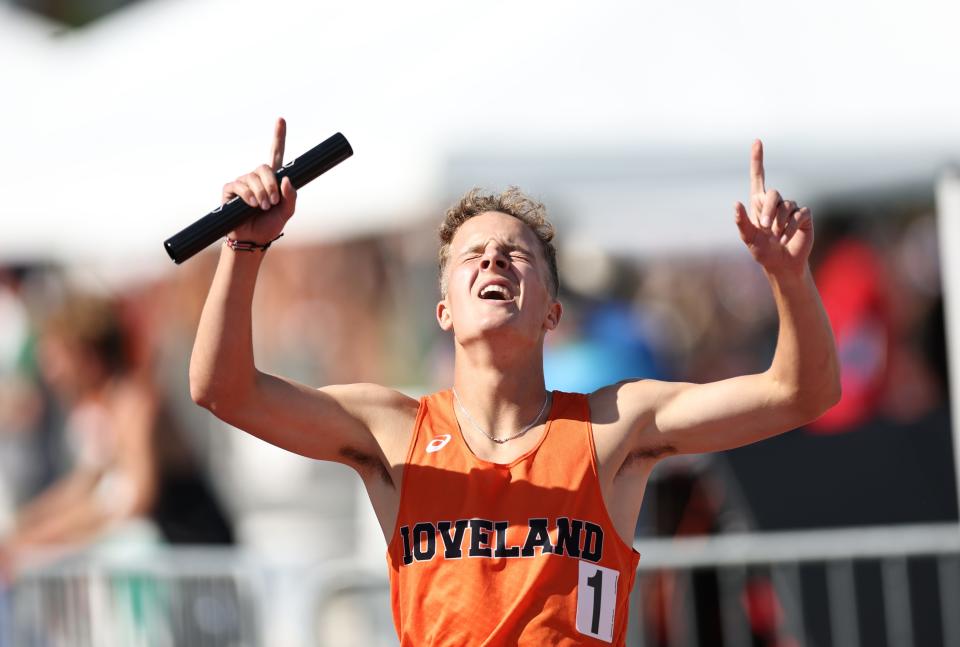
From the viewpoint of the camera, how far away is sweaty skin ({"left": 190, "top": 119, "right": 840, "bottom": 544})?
3449mm

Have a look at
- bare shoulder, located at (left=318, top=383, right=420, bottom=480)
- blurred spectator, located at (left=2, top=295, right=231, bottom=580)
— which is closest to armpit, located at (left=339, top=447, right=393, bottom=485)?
bare shoulder, located at (left=318, top=383, right=420, bottom=480)

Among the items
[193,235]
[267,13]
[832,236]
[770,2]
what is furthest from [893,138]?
[193,235]

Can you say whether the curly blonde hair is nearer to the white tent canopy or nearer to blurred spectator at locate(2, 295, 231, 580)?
the white tent canopy

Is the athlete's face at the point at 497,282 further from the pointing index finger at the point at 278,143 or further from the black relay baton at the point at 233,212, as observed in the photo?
the pointing index finger at the point at 278,143

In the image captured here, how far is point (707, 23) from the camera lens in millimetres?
7480

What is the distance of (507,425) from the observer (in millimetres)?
3723

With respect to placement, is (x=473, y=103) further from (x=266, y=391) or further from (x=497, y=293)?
(x=266, y=391)

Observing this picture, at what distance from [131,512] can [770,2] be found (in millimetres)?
4336

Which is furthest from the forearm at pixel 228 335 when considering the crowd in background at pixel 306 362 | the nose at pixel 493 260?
the crowd in background at pixel 306 362

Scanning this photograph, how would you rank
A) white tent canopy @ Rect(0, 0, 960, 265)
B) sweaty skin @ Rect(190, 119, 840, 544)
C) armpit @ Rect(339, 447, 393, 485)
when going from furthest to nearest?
white tent canopy @ Rect(0, 0, 960, 265) < armpit @ Rect(339, 447, 393, 485) < sweaty skin @ Rect(190, 119, 840, 544)

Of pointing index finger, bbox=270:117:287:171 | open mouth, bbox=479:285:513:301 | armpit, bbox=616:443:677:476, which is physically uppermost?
pointing index finger, bbox=270:117:287:171

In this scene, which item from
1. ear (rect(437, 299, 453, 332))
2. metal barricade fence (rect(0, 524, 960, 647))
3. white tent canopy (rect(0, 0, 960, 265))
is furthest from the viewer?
white tent canopy (rect(0, 0, 960, 265))

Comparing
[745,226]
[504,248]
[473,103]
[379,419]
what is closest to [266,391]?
[379,419]

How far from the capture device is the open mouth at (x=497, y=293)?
12.0ft
